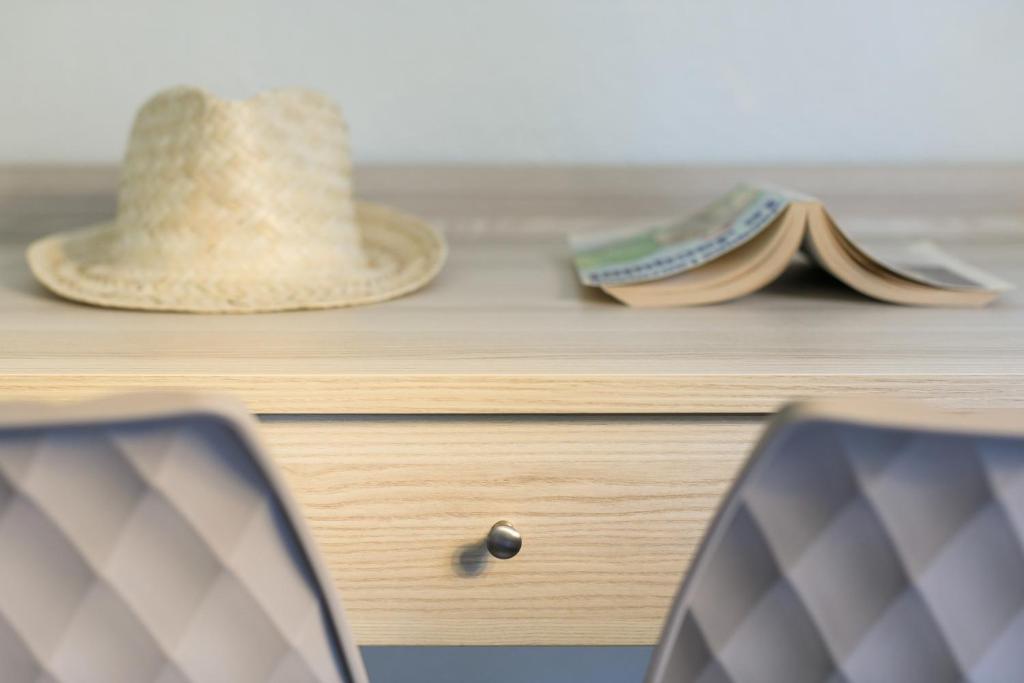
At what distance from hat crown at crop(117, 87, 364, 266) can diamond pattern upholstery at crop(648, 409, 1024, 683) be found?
56 cm

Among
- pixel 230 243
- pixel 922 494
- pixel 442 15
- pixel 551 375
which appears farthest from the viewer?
pixel 442 15

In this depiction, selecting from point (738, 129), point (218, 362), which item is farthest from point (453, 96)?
point (218, 362)

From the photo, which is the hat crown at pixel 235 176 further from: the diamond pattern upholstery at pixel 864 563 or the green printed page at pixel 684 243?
the diamond pattern upholstery at pixel 864 563

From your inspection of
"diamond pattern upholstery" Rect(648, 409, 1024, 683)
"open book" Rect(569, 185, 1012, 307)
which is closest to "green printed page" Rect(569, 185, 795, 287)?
"open book" Rect(569, 185, 1012, 307)

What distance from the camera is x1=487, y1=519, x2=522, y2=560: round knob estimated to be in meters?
0.65

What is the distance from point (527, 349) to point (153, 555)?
0.36 m

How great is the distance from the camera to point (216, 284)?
0.83m

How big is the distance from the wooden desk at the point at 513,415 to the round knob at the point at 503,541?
1 cm

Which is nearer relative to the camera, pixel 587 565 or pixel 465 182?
pixel 587 565

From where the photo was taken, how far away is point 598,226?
1.13 meters

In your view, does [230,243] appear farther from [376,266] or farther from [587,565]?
[587,565]

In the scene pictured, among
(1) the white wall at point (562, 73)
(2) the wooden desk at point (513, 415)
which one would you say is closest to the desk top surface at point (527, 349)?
(2) the wooden desk at point (513, 415)

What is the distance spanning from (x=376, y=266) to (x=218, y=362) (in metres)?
0.29

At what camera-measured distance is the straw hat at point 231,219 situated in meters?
0.83
